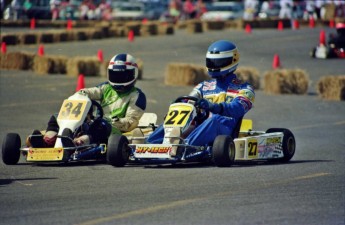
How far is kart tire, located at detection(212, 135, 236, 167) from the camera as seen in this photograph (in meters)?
11.2

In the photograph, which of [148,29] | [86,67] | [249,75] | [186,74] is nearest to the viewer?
[249,75]

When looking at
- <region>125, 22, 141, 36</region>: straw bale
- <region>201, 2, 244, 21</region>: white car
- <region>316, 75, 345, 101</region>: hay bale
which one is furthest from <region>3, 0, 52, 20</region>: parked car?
<region>316, 75, 345, 101</region>: hay bale

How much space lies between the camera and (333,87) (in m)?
21.6

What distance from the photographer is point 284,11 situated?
52812mm

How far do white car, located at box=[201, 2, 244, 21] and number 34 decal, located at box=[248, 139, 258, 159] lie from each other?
44.0 metres

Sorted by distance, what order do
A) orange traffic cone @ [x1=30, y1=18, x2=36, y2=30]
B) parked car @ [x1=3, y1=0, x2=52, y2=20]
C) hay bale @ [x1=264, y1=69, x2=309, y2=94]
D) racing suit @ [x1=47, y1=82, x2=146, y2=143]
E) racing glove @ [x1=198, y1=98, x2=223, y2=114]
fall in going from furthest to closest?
parked car @ [x1=3, y1=0, x2=52, y2=20], orange traffic cone @ [x1=30, y1=18, x2=36, y2=30], hay bale @ [x1=264, y1=69, x2=309, y2=94], racing suit @ [x1=47, y1=82, x2=146, y2=143], racing glove @ [x1=198, y1=98, x2=223, y2=114]

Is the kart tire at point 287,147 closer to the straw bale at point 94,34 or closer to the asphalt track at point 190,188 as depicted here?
the asphalt track at point 190,188

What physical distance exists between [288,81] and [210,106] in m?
11.3

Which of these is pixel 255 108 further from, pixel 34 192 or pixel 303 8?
pixel 303 8

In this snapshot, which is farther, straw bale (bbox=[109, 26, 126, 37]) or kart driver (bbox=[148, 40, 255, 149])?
straw bale (bbox=[109, 26, 126, 37])

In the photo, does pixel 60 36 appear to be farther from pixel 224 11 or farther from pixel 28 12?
pixel 224 11

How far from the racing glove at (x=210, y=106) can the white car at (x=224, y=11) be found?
145ft

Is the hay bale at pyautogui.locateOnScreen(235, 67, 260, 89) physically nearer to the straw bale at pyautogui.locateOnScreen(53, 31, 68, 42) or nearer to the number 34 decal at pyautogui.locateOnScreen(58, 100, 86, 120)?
the number 34 decal at pyautogui.locateOnScreen(58, 100, 86, 120)

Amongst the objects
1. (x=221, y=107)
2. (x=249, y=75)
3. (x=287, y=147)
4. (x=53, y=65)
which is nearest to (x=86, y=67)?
(x=53, y=65)
